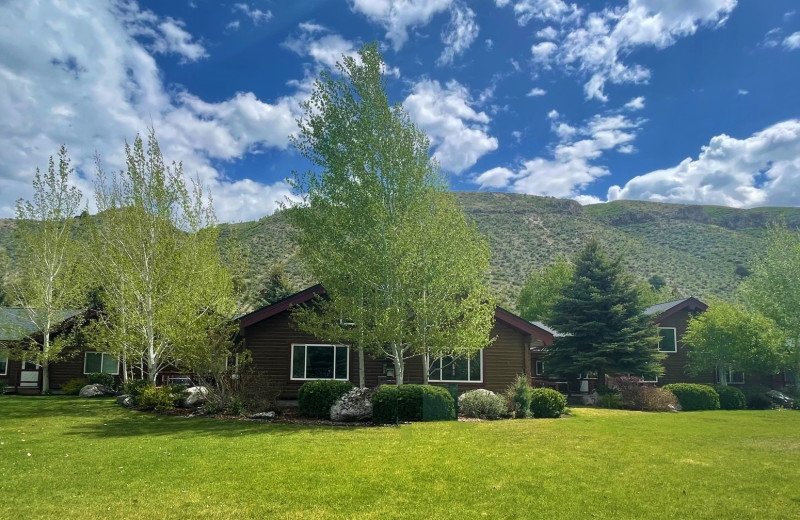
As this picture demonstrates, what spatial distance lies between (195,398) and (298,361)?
4.52m

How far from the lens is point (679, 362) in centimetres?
3138

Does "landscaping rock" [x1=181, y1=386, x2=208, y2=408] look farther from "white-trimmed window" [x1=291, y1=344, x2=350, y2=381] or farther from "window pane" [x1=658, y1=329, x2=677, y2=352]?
"window pane" [x1=658, y1=329, x2=677, y2=352]

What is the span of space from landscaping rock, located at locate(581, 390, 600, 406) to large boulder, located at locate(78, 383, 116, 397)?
22.1 meters

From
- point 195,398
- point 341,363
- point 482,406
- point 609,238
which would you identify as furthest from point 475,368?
point 609,238

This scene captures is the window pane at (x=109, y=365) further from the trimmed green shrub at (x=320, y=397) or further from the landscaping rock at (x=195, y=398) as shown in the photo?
the trimmed green shrub at (x=320, y=397)

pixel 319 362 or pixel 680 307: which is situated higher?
pixel 680 307

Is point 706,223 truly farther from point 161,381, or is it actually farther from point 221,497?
A: point 221,497

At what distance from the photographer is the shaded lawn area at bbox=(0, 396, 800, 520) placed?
21.7ft

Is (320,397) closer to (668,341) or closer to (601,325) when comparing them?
(601,325)

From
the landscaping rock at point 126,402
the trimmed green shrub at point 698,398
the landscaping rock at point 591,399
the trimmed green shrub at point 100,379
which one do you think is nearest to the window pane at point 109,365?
the trimmed green shrub at point 100,379

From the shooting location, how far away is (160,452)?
33.7 feet

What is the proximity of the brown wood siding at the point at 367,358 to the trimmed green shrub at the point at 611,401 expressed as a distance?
3.95 metres

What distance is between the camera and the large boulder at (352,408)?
15.9 m

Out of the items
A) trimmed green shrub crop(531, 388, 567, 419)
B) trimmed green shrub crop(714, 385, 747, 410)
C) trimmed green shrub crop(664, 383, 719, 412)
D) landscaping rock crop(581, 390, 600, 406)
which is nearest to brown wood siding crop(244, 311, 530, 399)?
trimmed green shrub crop(531, 388, 567, 419)
